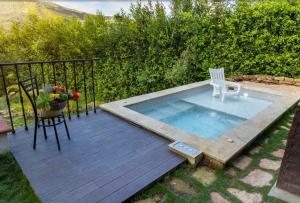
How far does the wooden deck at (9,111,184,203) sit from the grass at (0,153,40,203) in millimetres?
84

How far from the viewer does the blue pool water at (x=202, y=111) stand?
383 centimetres

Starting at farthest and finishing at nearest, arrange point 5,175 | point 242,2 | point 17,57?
1. point 17,57
2. point 242,2
3. point 5,175

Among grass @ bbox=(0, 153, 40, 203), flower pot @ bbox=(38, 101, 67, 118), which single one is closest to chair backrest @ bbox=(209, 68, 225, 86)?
flower pot @ bbox=(38, 101, 67, 118)

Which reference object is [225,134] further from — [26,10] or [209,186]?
[26,10]

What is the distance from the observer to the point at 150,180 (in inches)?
78.4

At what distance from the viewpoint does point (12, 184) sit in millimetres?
2051

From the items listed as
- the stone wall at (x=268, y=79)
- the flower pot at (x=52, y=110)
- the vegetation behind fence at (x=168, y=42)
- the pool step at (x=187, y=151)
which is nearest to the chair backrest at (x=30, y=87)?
the flower pot at (x=52, y=110)

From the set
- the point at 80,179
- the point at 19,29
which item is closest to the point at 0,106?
the point at 19,29

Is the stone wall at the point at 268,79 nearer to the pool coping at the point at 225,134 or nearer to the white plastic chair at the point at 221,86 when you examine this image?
the white plastic chair at the point at 221,86

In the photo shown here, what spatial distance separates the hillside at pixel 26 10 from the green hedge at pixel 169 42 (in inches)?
60.0

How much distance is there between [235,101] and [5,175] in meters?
4.64

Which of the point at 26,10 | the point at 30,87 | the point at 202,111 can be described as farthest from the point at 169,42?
the point at 26,10

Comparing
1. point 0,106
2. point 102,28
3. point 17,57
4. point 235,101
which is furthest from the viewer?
point 17,57

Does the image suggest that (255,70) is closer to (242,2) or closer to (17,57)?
(242,2)
